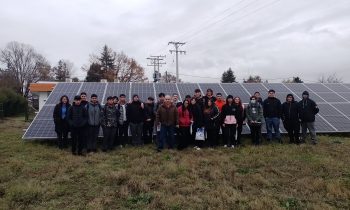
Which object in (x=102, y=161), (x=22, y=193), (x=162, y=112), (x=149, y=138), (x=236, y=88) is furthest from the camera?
(x=236, y=88)

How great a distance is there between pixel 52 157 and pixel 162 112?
316 cm

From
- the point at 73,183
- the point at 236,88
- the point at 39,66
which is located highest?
the point at 39,66

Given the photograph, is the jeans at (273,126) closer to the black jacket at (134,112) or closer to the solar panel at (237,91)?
the solar panel at (237,91)

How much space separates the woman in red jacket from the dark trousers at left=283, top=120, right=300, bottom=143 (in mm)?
3081

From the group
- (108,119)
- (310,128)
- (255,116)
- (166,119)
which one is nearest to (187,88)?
(255,116)

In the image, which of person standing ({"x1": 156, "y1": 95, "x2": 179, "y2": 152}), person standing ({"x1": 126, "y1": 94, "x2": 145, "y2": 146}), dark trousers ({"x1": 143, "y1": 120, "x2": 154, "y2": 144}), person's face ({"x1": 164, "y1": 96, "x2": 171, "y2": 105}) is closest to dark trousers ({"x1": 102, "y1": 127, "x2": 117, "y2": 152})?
person standing ({"x1": 126, "y1": 94, "x2": 145, "y2": 146})

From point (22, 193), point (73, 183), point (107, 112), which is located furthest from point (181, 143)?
point (22, 193)

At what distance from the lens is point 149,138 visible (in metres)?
11.8

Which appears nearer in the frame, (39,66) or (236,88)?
(236,88)

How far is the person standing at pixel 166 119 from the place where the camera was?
10.6 metres

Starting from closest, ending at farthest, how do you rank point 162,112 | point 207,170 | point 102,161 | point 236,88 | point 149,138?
point 207,170 < point 102,161 < point 162,112 < point 149,138 < point 236,88

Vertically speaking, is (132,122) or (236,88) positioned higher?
(236,88)

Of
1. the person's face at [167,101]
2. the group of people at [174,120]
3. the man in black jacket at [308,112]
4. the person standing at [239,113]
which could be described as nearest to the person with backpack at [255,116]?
the group of people at [174,120]

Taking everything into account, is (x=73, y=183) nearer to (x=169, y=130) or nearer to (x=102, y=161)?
(x=102, y=161)
